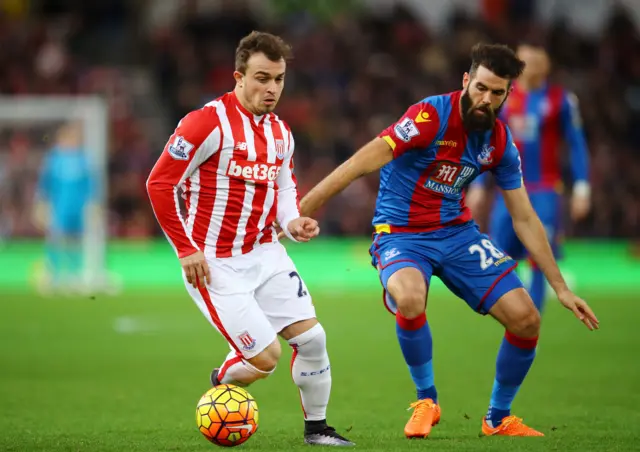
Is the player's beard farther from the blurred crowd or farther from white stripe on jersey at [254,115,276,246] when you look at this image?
the blurred crowd

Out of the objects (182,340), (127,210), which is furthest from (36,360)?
(127,210)

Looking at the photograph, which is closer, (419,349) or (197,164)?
(197,164)

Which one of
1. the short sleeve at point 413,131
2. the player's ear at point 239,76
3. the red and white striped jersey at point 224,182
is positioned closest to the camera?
the red and white striped jersey at point 224,182

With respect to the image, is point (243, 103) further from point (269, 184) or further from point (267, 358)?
point (267, 358)

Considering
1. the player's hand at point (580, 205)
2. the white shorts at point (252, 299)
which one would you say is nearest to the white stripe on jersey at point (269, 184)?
the white shorts at point (252, 299)

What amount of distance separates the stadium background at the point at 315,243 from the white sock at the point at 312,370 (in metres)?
0.29

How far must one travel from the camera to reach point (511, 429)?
6191 mm

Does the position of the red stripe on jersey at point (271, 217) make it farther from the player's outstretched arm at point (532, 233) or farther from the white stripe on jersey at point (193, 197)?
the player's outstretched arm at point (532, 233)

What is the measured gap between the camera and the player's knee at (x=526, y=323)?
6.14m

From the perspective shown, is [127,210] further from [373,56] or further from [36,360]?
[36,360]

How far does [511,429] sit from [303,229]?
1.62m

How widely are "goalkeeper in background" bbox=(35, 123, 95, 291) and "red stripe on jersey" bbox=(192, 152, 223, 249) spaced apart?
32.4 feet

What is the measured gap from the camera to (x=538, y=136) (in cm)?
1003

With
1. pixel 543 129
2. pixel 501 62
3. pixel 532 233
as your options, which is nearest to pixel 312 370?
pixel 532 233
